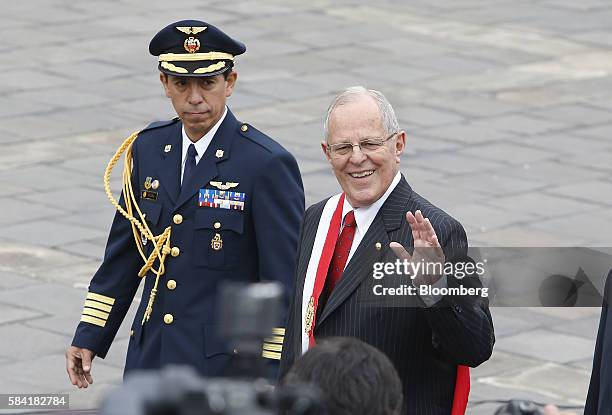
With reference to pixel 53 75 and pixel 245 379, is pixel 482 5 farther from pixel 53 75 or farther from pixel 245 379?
pixel 245 379

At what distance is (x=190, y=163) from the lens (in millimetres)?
5059

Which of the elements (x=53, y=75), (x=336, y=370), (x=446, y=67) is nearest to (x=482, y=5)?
(x=446, y=67)

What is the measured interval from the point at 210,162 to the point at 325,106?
7523 millimetres

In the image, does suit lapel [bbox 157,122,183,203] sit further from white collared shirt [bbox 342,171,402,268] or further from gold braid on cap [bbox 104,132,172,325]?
white collared shirt [bbox 342,171,402,268]

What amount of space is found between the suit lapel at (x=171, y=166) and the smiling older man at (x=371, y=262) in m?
0.82

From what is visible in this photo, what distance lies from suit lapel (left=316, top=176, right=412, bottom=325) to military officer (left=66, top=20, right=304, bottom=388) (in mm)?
698

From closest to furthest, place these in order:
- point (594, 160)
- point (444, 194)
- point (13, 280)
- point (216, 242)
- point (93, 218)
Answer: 1. point (216, 242)
2. point (13, 280)
3. point (93, 218)
4. point (444, 194)
5. point (594, 160)

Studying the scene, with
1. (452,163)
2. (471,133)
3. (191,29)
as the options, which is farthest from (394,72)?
(191,29)

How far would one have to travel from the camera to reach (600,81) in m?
13.7

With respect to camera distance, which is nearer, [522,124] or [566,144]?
[566,144]

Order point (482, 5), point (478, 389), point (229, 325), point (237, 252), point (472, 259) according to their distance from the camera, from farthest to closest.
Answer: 1. point (482, 5)
2. point (478, 389)
3. point (237, 252)
4. point (472, 259)
5. point (229, 325)

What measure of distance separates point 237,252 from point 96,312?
56 cm

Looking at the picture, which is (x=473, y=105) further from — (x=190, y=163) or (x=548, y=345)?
(x=190, y=163)

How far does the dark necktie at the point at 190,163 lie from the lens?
504 cm
